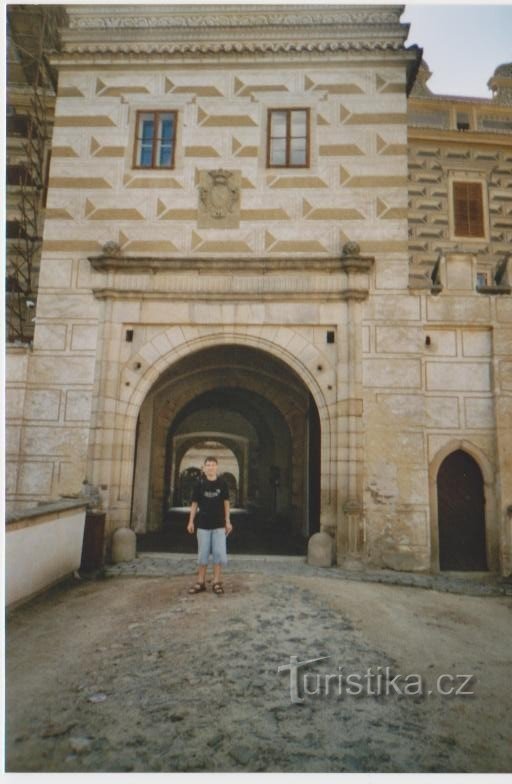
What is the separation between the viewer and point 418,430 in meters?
7.50

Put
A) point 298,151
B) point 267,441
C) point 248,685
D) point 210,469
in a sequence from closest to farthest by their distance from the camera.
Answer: point 248,685 → point 210,469 → point 298,151 → point 267,441

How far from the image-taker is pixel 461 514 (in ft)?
24.8

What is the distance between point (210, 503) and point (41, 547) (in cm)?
199

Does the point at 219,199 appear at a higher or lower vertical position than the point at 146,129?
lower

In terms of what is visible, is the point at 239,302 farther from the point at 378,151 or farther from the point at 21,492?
the point at 21,492

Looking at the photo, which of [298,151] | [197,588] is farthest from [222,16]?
[197,588]

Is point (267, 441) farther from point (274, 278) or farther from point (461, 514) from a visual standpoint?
point (461, 514)

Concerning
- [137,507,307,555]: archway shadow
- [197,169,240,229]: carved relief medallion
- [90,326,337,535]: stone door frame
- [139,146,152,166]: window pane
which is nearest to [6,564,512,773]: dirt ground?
[90,326,337,535]: stone door frame

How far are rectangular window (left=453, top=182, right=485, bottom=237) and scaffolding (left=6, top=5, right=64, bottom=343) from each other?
35.3ft

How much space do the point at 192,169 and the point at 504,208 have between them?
379 inches

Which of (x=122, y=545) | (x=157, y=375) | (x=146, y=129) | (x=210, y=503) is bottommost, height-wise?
→ (x=122, y=545)

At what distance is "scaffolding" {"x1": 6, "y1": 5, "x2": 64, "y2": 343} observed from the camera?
34.3 ft

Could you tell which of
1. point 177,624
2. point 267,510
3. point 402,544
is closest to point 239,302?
point 402,544

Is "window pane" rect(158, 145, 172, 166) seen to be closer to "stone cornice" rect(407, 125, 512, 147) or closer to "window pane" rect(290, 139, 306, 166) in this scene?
"window pane" rect(290, 139, 306, 166)
